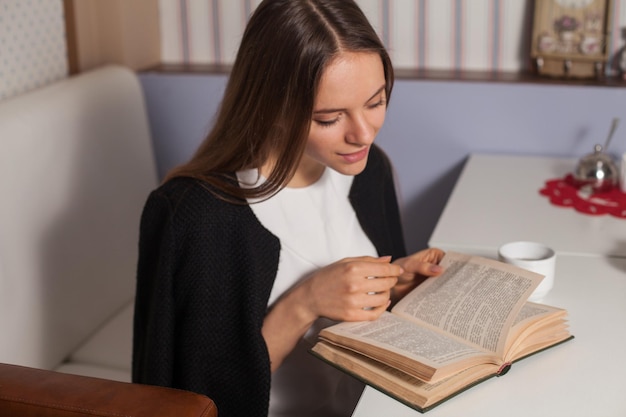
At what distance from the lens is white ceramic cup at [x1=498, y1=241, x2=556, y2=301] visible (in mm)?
1357

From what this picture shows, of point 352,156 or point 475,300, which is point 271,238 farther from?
point 475,300

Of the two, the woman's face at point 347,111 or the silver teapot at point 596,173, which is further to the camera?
the silver teapot at point 596,173

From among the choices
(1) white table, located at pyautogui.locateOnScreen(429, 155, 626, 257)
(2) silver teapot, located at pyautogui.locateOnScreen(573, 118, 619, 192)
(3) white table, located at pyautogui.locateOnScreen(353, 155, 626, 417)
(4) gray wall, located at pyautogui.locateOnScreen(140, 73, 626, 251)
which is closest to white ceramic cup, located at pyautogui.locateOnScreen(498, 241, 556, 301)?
(3) white table, located at pyautogui.locateOnScreen(353, 155, 626, 417)

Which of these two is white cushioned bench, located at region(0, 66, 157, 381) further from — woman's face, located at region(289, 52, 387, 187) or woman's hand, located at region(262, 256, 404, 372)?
woman's face, located at region(289, 52, 387, 187)

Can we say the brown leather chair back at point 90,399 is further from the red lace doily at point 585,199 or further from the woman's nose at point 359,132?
the red lace doily at point 585,199

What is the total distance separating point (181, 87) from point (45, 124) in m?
0.61

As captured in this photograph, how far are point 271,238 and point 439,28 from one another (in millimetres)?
1127

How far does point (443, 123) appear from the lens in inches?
87.2

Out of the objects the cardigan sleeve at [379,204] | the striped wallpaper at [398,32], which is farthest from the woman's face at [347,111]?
the striped wallpaper at [398,32]

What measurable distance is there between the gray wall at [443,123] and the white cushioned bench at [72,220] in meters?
0.19

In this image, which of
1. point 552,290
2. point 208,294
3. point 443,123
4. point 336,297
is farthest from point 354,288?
point 443,123

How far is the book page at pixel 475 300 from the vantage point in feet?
3.90

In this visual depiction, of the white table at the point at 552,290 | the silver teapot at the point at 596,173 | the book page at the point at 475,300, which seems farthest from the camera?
the silver teapot at the point at 596,173

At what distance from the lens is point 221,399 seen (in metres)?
1.42
